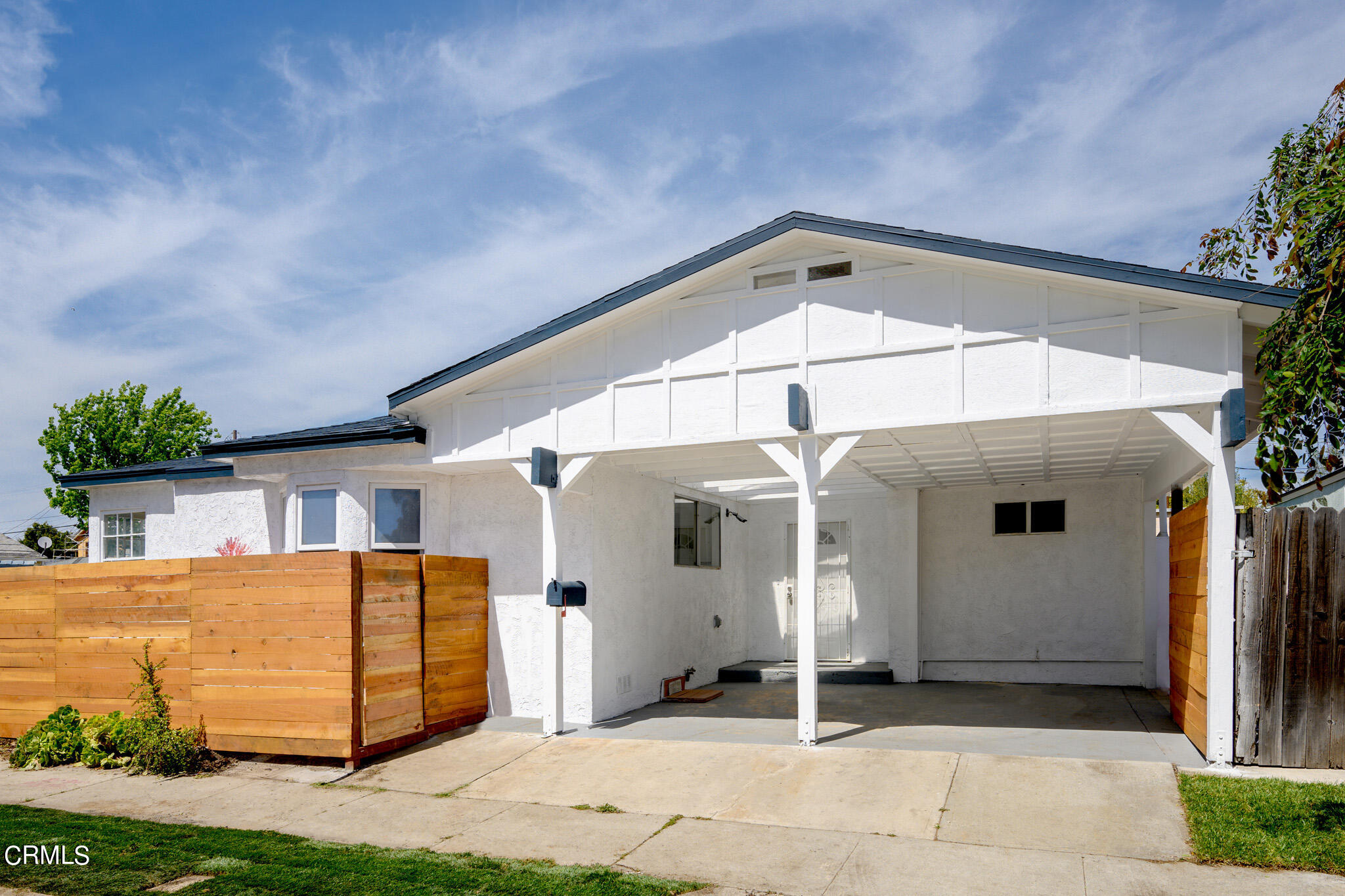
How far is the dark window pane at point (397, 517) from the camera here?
10.8 meters

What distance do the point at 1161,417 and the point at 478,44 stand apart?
8669 millimetres

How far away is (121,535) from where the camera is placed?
1292 centimetres

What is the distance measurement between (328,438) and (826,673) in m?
7.89

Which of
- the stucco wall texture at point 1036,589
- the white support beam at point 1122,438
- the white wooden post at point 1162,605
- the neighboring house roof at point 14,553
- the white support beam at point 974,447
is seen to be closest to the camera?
the white support beam at point 1122,438

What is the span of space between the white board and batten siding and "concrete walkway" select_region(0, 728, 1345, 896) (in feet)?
10.1

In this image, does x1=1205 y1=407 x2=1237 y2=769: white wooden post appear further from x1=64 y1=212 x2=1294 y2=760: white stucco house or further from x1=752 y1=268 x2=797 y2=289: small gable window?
x1=752 y1=268 x2=797 y2=289: small gable window

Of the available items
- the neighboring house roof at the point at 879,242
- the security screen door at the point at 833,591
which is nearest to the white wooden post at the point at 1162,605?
the security screen door at the point at 833,591

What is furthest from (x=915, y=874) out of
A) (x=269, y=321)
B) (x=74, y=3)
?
(x=269, y=321)

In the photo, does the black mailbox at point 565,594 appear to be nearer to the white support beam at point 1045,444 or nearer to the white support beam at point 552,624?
the white support beam at point 552,624

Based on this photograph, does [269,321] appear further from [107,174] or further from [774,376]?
[774,376]

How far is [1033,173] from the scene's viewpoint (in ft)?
47.7

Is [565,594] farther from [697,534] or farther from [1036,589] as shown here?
[1036,589]

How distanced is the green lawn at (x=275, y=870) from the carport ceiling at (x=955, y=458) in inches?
185

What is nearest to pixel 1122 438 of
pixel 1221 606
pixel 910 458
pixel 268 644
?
pixel 910 458
